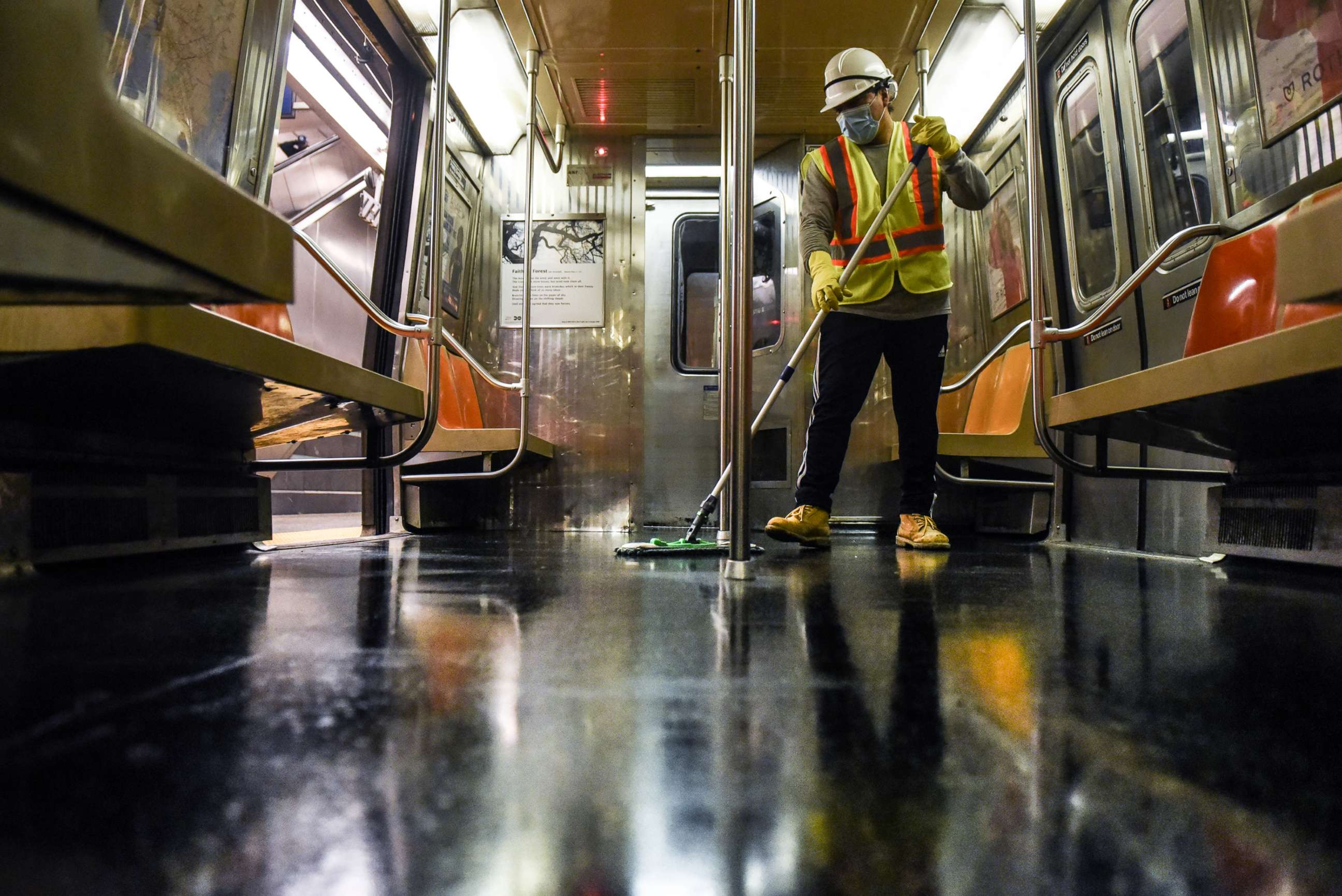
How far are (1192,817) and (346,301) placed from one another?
147 inches

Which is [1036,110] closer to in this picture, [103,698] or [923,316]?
[923,316]

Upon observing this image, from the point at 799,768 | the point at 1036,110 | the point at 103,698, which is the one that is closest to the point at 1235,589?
the point at 1036,110

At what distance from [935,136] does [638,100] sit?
2296mm

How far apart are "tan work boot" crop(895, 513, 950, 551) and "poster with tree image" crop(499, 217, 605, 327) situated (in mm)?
2411

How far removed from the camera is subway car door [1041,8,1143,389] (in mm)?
2777

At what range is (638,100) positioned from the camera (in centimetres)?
399

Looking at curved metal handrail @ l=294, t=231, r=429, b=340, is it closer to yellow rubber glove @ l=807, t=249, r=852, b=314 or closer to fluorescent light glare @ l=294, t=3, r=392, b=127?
yellow rubber glove @ l=807, t=249, r=852, b=314

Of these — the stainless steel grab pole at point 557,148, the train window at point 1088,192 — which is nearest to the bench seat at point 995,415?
the train window at point 1088,192

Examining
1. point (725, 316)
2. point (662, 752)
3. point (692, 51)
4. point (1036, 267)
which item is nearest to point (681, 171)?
point (692, 51)

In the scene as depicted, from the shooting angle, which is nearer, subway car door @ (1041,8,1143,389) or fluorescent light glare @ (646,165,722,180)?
subway car door @ (1041,8,1143,389)

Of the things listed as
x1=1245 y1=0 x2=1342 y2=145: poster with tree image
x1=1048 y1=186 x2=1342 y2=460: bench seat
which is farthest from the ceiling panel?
x1=1048 y1=186 x2=1342 y2=460: bench seat

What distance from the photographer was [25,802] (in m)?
0.43

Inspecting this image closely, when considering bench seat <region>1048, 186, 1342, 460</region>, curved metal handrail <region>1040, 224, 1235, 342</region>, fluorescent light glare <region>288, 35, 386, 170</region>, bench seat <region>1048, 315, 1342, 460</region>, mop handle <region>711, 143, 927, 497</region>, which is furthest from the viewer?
fluorescent light glare <region>288, 35, 386, 170</region>

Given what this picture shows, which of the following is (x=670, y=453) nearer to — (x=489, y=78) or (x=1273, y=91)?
(x=489, y=78)
